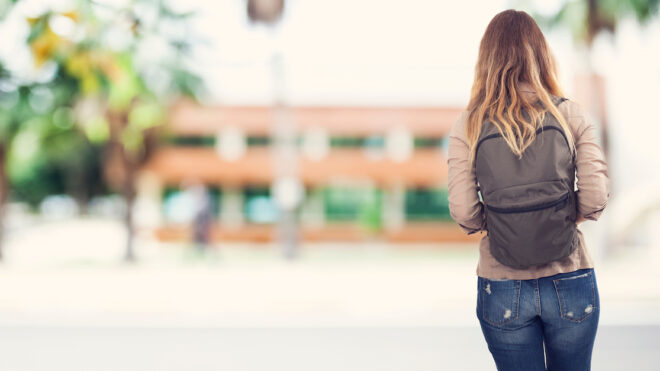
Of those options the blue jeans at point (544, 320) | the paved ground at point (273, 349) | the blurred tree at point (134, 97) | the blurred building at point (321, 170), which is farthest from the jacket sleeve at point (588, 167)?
the blurred building at point (321, 170)

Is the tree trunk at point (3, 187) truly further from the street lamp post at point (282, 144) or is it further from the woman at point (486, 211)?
the woman at point (486, 211)

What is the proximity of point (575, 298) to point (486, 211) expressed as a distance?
0.38m

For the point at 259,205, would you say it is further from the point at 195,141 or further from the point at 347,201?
the point at 195,141

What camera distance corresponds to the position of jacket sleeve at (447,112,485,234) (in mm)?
2098

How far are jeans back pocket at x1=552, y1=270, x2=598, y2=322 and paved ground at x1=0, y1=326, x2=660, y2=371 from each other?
141 inches

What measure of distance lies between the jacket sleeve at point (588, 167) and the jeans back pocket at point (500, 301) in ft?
1.18

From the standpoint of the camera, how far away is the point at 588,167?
2.03m

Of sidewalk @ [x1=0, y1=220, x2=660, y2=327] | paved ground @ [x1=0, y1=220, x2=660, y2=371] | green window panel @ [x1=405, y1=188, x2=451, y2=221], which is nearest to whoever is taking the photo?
paved ground @ [x1=0, y1=220, x2=660, y2=371]

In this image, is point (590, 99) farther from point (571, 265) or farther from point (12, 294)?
point (571, 265)

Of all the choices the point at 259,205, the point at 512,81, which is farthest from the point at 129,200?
the point at 512,81

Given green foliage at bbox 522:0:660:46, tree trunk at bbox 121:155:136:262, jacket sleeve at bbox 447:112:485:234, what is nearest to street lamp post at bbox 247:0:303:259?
tree trunk at bbox 121:155:136:262

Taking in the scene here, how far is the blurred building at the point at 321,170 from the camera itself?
977 inches

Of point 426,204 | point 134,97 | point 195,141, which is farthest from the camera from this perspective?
point 195,141

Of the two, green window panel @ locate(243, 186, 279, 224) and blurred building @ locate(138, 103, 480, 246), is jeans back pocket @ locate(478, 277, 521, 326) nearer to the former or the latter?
blurred building @ locate(138, 103, 480, 246)
